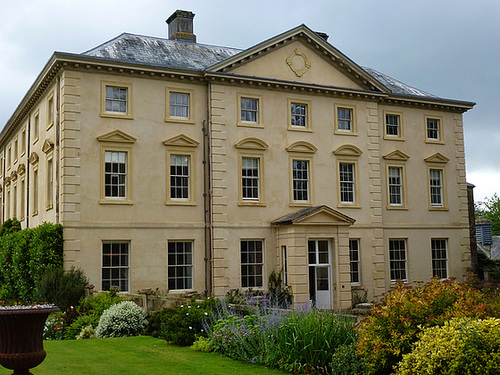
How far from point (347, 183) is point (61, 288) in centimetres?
1465

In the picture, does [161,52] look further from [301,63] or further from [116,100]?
[301,63]

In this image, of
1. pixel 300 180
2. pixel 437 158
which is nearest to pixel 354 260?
pixel 300 180

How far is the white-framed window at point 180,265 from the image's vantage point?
993 inches

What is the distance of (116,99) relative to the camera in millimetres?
25000

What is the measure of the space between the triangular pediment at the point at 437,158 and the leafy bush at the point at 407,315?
71.8 ft

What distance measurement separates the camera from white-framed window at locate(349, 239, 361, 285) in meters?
29.0

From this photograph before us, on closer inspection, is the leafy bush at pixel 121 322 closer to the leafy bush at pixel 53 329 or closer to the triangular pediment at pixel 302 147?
the leafy bush at pixel 53 329

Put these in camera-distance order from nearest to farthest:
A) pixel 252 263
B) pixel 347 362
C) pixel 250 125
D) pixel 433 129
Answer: pixel 347 362, pixel 252 263, pixel 250 125, pixel 433 129

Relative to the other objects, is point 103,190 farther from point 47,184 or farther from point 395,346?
point 395,346

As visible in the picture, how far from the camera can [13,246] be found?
27.5 meters

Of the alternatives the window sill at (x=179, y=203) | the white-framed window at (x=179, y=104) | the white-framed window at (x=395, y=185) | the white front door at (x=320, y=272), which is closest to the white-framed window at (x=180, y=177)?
the window sill at (x=179, y=203)

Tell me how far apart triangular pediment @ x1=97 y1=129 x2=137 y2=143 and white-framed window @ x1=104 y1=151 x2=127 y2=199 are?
512mm

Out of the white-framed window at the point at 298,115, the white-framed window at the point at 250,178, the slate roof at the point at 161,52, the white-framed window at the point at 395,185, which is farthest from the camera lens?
the white-framed window at the point at 395,185

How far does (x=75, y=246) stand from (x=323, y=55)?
15.0m
